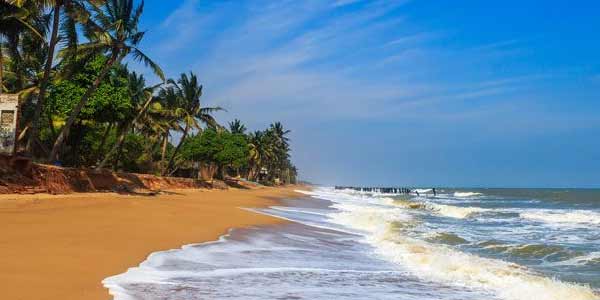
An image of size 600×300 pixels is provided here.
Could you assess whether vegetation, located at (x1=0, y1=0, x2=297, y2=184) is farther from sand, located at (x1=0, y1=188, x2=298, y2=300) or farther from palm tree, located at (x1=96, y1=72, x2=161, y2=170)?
sand, located at (x1=0, y1=188, x2=298, y2=300)

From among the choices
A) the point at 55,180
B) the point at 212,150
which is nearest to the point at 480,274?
the point at 55,180

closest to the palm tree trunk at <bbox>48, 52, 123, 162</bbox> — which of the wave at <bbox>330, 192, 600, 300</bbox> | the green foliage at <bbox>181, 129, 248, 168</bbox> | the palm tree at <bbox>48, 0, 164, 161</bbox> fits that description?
the palm tree at <bbox>48, 0, 164, 161</bbox>

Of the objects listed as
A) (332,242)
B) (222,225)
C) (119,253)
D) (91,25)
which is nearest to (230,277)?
(119,253)

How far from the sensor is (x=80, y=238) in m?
8.74

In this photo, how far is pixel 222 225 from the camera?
14.1 m

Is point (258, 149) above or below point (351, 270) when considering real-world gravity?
above

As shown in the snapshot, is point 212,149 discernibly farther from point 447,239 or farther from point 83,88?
point 447,239

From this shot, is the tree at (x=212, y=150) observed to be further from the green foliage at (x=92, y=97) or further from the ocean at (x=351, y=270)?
the ocean at (x=351, y=270)

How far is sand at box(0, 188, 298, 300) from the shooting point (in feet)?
A: 18.0

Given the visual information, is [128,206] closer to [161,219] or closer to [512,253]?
[161,219]

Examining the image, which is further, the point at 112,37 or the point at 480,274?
the point at 112,37

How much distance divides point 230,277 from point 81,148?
28.4 meters

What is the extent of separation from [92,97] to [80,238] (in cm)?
1553

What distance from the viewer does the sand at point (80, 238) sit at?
5.48 m
